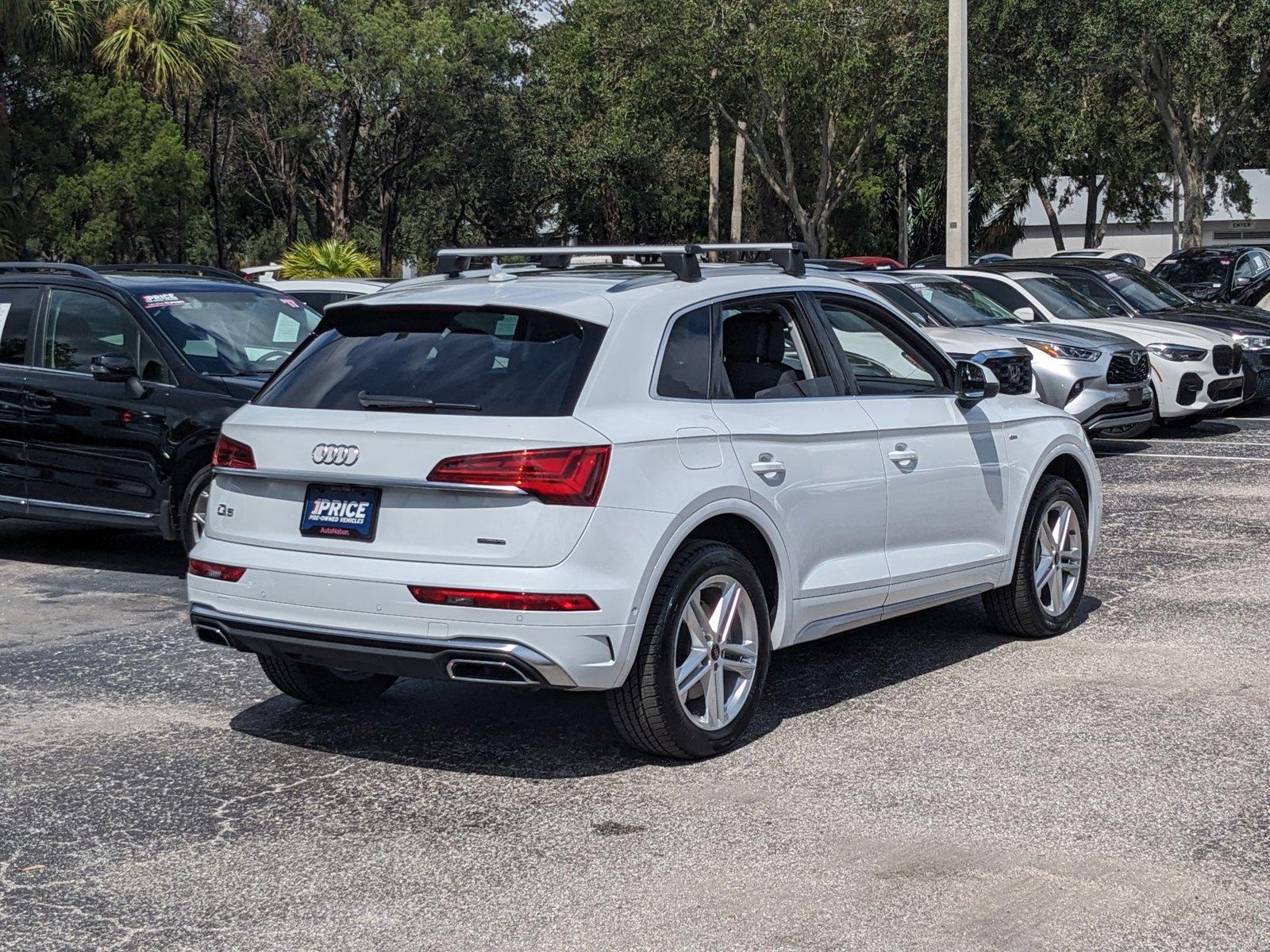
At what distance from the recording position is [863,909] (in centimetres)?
436

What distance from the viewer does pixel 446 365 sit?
219 inches

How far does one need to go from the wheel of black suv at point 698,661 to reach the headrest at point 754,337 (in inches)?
32.0

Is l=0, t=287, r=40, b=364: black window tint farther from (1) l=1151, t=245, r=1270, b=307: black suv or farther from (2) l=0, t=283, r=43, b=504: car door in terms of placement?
(1) l=1151, t=245, r=1270, b=307: black suv

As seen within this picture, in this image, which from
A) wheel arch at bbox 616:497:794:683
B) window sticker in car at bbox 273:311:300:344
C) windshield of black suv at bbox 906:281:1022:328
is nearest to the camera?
wheel arch at bbox 616:497:794:683

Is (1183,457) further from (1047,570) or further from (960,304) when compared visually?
(1047,570)

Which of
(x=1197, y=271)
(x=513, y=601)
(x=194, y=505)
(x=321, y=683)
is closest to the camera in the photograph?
(x=513, y=601)

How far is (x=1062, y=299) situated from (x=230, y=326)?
9551 millimetres

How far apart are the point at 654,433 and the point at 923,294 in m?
10.5

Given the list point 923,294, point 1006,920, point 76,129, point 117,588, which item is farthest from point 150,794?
point 76,129

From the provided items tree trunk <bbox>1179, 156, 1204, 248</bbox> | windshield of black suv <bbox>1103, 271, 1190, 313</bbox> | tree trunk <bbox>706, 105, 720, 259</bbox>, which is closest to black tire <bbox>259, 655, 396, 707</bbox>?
windshield of black suv <bbox>1103, 271, 1190, 313</bbox>

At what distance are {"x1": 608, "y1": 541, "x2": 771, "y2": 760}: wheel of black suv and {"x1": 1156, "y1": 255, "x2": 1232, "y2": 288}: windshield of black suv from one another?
77.5ft

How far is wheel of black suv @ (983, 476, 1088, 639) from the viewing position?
7.45 m

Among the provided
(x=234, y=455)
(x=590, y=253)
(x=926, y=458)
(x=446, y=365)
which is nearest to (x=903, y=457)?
(x=926, y=458)

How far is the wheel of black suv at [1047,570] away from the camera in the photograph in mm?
7445
